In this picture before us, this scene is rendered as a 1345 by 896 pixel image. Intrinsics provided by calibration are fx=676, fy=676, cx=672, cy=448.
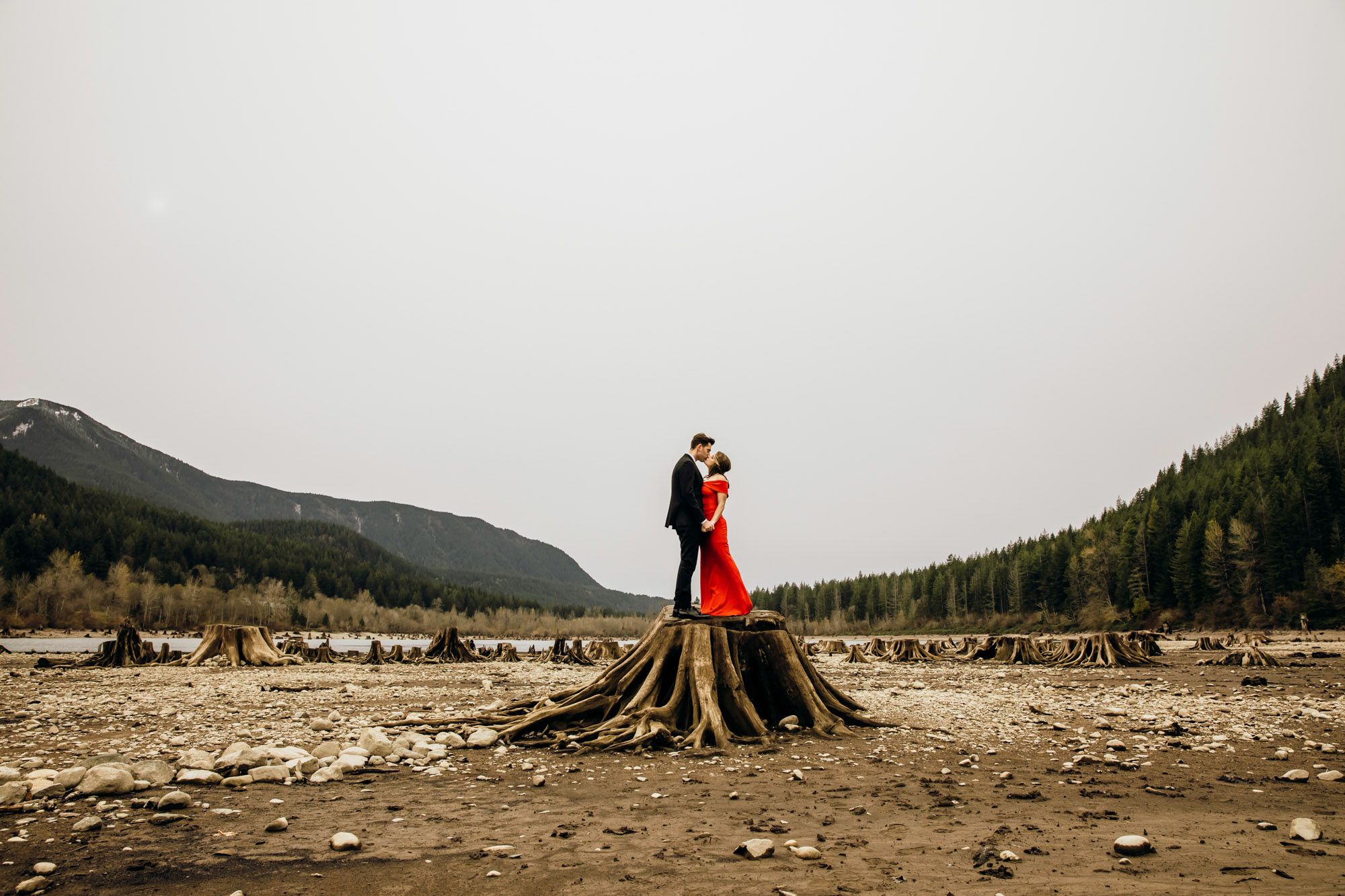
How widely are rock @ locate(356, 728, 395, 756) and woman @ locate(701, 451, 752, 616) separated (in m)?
4.53

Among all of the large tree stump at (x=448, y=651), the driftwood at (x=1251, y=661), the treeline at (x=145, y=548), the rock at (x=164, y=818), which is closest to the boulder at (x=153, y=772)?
the rock at (x=164, y=818)

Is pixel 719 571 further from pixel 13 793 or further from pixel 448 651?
pixel 448 651

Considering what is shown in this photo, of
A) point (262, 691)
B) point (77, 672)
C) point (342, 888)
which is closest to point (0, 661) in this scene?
point (77, 672)

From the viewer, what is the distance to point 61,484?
142m

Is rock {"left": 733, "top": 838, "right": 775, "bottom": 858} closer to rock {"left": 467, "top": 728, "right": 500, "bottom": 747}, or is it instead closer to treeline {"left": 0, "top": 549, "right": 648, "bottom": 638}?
rock {"left": 467, "top": 728, "right": 500, "bottom": 747}

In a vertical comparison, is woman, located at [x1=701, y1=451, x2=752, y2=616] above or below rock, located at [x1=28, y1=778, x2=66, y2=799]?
above

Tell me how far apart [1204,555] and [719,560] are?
89.2 m

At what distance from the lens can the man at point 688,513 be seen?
969cm

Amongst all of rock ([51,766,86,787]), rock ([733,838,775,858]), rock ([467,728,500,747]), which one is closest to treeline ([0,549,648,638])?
rock ([467,728,500,747])

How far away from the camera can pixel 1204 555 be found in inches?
2995

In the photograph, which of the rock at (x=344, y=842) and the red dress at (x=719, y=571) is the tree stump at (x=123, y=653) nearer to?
the red dress at (x=719, y=571)

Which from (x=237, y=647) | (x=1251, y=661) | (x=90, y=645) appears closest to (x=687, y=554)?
(x=237, y=647)

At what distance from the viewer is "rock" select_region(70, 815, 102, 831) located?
477 centimetres

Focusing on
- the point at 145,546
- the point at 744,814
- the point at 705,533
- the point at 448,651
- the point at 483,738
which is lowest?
the point at 448,651
